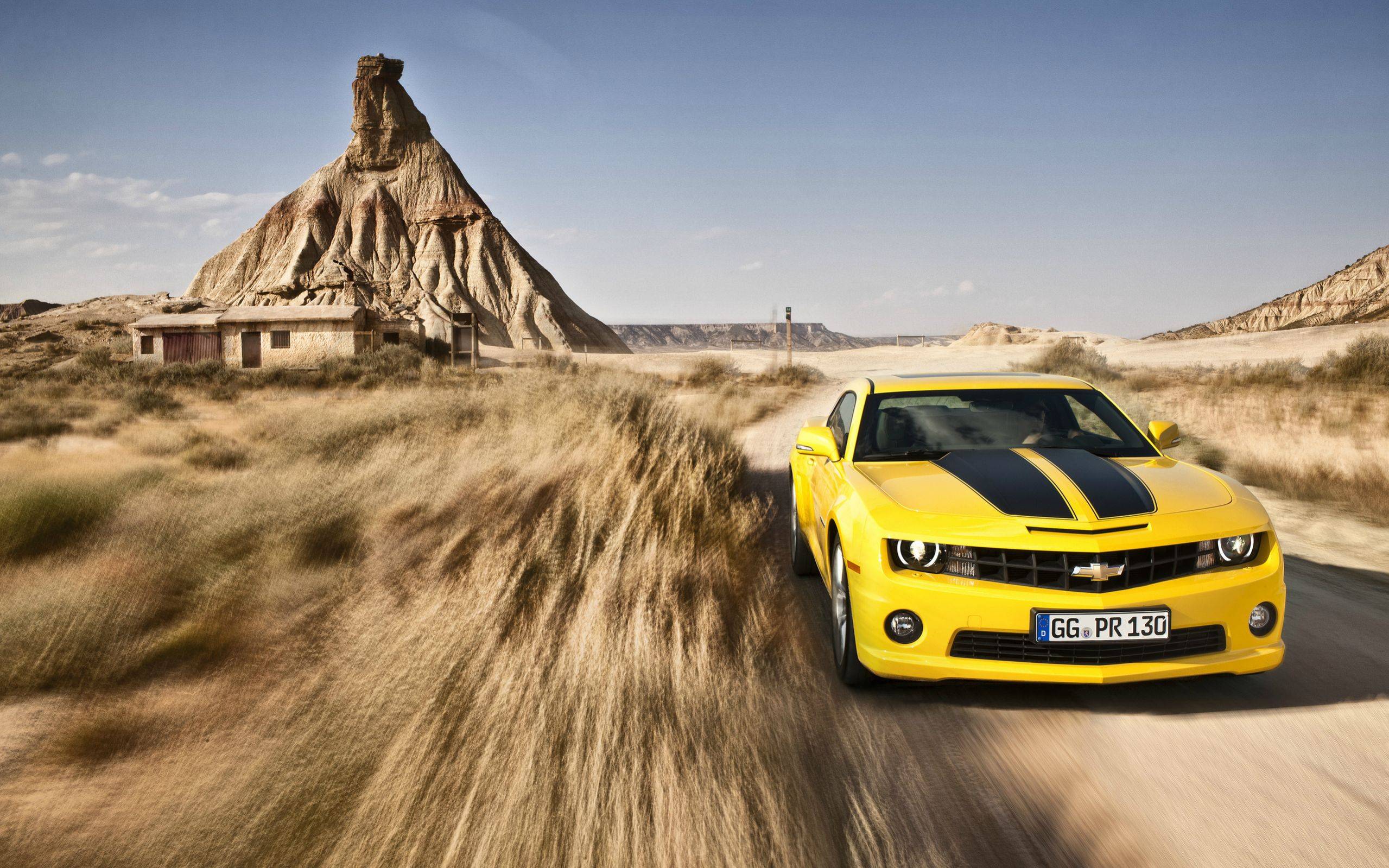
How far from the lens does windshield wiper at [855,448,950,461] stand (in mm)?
4324

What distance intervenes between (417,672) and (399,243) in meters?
76.2

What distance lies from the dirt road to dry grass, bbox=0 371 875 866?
29 cm

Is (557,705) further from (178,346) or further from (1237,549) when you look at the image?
(178,346)

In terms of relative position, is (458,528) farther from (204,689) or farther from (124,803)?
(124,803)

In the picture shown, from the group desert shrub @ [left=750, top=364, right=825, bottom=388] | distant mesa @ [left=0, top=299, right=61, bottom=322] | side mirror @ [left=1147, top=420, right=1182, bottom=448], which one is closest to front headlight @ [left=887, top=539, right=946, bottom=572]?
side mirror @ [left=1147, top=420, right=1182, bottom=448]

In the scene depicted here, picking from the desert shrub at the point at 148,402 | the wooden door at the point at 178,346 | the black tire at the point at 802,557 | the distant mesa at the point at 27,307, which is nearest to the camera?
the black tire at the point at 802,557

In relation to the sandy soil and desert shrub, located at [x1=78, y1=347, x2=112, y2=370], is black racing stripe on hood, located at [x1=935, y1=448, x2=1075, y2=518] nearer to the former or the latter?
the sandy soil

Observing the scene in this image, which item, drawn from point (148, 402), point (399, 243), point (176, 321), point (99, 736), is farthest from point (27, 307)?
point (99, 736)

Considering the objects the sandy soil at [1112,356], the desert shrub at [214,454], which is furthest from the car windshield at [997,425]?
the sandy soil at [1112,356]

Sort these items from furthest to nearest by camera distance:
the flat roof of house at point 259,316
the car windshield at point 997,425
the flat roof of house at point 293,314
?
the flat roof of house at point 259,316 < the flat roof of house at point 293,314 < the car windshield at point 997,425

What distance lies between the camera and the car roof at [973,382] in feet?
15.9

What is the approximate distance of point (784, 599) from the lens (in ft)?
17.0

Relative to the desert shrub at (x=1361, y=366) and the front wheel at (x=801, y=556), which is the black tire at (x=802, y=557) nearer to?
the front wheel at (x=801, y=556)

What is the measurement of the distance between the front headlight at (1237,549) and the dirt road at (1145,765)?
2.16 ft
